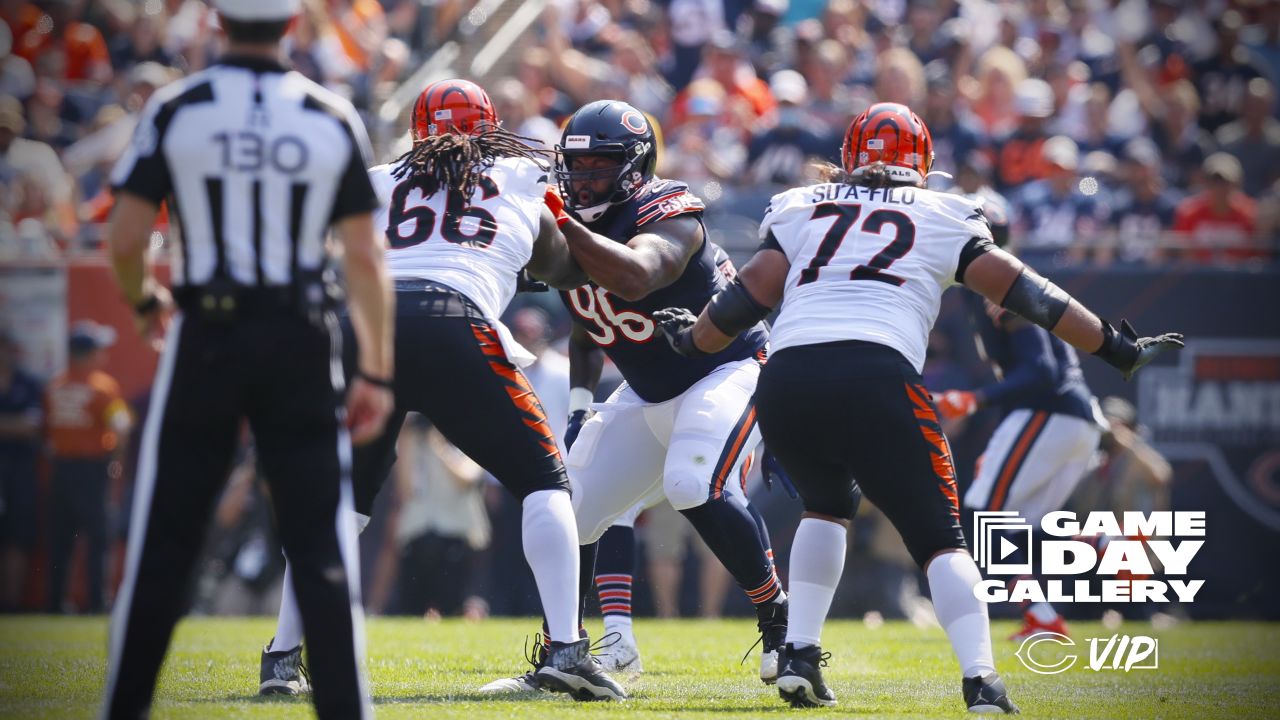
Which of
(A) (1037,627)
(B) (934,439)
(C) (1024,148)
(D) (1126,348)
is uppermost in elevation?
(C) (1024,148)

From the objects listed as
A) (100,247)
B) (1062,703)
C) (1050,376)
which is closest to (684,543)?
(1050,376)

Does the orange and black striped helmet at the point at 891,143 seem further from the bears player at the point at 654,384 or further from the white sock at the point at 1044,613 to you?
the white sock at the point at 1044,613

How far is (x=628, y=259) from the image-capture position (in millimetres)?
5758

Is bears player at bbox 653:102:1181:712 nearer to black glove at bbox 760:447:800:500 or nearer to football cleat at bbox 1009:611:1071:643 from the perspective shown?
black glove at bbox 760:447:800:500

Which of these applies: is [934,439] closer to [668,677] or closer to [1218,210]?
[668,677]

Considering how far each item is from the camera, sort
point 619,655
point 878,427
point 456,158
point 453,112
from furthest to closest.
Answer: point 619,655 → point 453,112 → point 456,158 → point 878,427

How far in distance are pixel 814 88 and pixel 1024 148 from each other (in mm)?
1885

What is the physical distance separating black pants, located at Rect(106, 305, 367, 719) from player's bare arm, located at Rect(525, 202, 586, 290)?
184 centimetres

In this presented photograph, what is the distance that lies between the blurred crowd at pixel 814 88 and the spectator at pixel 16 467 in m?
A: 0.92

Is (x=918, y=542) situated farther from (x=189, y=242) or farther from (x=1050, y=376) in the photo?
(x=1050, y=376)

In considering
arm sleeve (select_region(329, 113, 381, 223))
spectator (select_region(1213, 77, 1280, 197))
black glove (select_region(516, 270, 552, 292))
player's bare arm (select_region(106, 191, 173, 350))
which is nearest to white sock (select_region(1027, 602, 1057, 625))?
black glove (select_region(516, 270, 552, 292))

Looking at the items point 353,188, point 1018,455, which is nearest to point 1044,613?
point 1018,455

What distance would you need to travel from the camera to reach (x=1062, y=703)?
19.2ft

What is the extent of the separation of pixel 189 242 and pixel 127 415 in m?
8.09
